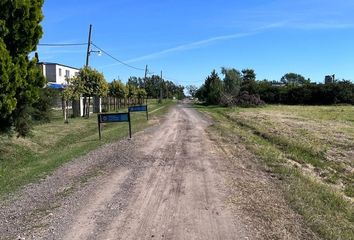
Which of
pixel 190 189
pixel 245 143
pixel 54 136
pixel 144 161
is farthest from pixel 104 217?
pixel 54 136

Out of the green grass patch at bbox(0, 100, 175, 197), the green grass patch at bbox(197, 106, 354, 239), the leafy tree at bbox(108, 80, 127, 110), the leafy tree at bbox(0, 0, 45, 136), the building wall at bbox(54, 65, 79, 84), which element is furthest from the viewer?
the building wall at bbox(54, 65, 79, 84)

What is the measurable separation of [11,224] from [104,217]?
1361mm

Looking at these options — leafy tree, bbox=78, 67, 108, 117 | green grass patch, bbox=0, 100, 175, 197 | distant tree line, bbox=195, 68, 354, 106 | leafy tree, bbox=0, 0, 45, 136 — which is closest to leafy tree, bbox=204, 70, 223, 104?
distant tree line, bbox=195, 68, 354, 106

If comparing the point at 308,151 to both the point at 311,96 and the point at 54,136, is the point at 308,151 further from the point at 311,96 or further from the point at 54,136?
the point at 311,96

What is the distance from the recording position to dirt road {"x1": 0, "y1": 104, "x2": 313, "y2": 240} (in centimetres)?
A: 652

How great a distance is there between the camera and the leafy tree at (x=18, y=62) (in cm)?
1280

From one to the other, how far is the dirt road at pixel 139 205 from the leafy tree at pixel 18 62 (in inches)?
108

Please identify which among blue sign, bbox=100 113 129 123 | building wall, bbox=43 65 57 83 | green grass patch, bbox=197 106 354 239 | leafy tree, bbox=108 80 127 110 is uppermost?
building wall, bbox=43 65 57 83

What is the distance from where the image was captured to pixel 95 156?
13.9 metres

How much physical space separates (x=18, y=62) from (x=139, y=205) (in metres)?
7.56

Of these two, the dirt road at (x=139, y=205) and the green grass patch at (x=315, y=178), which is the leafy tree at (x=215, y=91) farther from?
the dirt road at (x=139, y=205)

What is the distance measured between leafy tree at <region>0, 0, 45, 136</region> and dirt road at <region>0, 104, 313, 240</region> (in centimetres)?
275

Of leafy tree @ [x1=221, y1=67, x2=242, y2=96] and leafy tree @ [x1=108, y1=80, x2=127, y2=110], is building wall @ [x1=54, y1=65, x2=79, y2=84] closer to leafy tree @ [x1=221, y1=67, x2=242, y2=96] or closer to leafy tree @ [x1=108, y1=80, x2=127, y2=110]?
leafy tree @ [x1=108, y1=80, x2=127, y2=110]

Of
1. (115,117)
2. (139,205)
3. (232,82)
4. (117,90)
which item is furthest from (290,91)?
(139,205)
